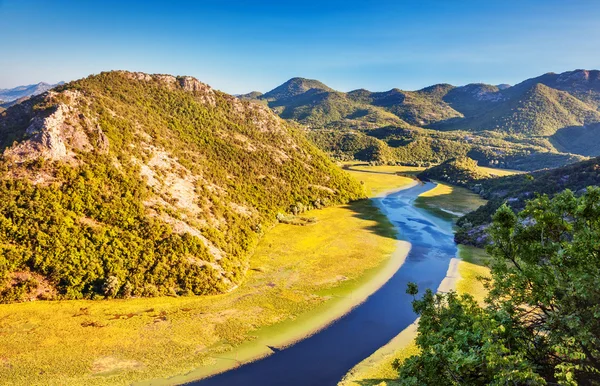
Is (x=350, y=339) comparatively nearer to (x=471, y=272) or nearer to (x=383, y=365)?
(x=383, y=365)

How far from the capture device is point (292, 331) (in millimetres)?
42219

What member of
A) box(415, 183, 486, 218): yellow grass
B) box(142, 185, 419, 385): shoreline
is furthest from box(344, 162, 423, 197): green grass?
box(142, 185, 419, 385): shoreline

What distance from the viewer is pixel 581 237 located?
16047mm

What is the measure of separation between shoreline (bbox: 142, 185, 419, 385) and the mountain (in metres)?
13.7

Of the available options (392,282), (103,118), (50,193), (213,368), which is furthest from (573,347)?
(103,118)

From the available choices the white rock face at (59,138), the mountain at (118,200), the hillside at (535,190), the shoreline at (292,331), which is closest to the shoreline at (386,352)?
the shoreline at (292,331)

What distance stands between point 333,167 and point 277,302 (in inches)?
3383

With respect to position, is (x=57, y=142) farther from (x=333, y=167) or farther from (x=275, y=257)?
(x=333, y=167)

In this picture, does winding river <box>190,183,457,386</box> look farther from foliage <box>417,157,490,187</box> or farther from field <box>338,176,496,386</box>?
foliage <box>417,157,490,187</box>

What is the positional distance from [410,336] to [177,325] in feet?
96.6

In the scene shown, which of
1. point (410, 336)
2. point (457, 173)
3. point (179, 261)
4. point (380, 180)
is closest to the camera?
point (410, 336)

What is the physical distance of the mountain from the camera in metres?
45.6

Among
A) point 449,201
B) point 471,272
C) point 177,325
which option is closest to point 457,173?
point 449,201

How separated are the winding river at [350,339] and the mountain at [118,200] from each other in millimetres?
17685
